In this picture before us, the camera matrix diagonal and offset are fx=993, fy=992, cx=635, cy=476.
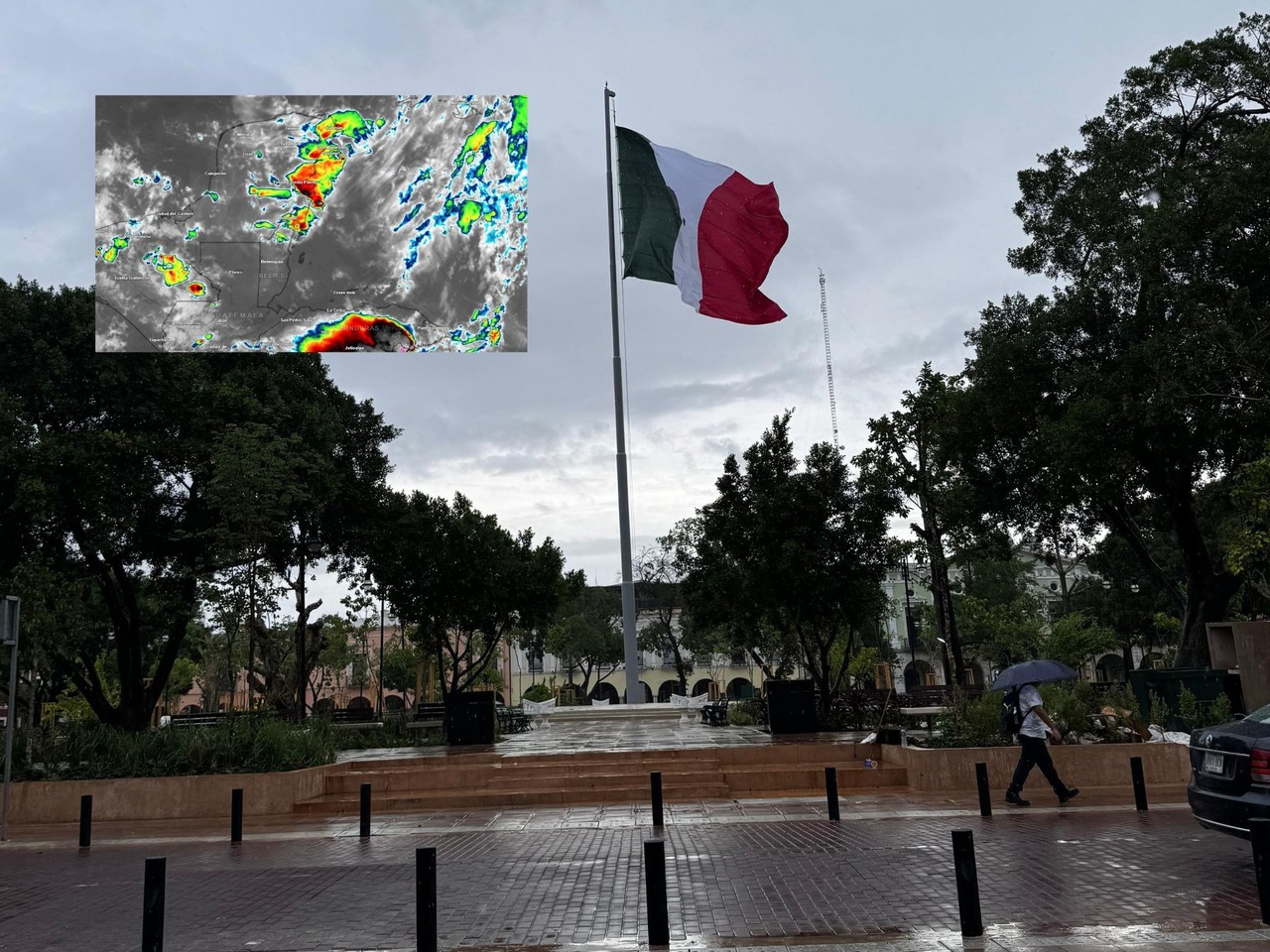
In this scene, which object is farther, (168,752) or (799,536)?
(799,536)

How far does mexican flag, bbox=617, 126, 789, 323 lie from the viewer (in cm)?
2352

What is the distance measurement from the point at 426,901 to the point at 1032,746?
8502 millimetres

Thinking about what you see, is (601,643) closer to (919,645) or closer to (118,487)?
(919,645)

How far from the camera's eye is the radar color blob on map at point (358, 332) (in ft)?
56.9

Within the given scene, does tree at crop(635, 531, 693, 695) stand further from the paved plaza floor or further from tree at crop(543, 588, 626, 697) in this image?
the paved plaza floor

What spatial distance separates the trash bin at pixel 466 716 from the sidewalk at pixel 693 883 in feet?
25.3

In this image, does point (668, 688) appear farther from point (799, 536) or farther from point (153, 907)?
point (153, 907)

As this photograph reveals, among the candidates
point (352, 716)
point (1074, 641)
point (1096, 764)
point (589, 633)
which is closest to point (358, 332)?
point (1096, 764)

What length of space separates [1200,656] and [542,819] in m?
20.2

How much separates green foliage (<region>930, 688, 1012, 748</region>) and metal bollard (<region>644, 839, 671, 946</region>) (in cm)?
911

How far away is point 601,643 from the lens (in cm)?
6750

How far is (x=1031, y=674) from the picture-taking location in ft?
41.0

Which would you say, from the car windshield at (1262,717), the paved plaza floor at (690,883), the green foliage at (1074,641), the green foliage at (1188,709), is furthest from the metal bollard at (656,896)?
the green foliage at (1074,641)

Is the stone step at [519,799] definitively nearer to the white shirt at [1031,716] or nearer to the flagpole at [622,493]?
the white shirt at [1031,716]
